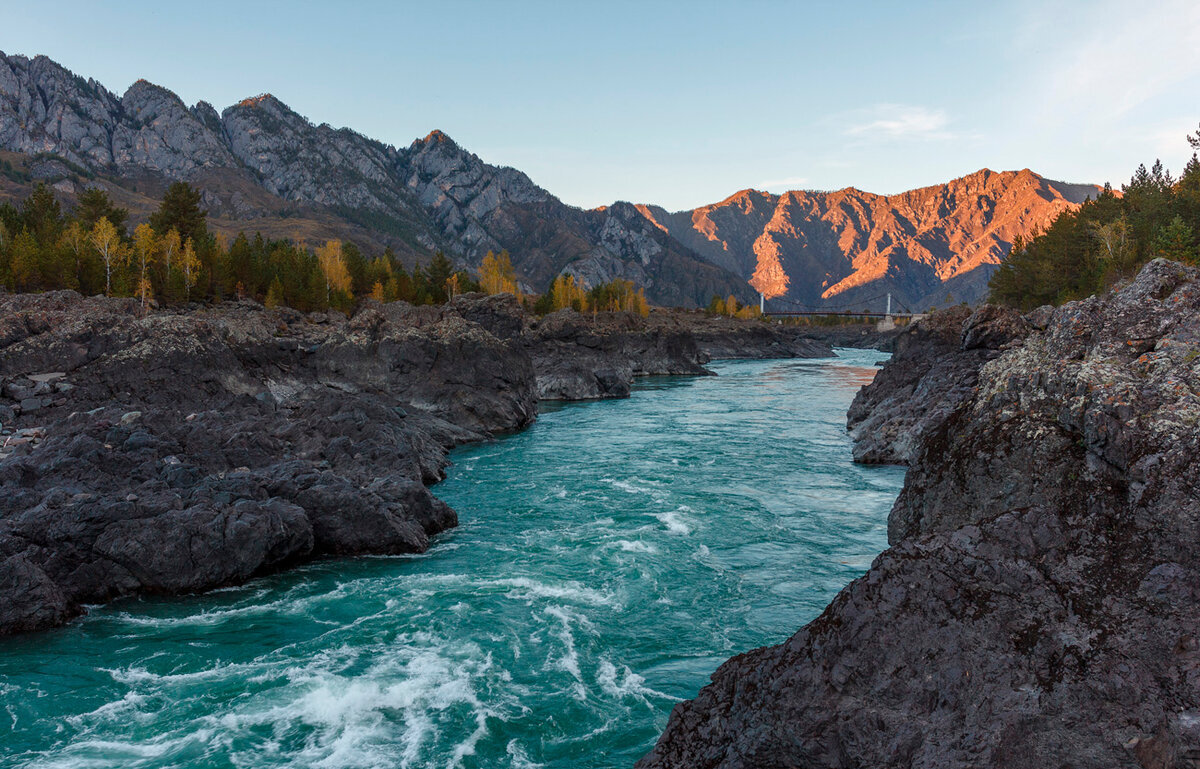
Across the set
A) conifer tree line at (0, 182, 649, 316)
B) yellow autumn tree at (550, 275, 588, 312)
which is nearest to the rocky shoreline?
conifer tree line at (0, 182, 649, 316)

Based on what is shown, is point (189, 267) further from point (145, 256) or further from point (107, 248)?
point (107, 248)

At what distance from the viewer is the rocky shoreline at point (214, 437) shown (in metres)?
19.0

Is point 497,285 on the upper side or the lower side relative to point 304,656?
upper

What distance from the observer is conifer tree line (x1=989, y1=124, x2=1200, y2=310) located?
190 feet

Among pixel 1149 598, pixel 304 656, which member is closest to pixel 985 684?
pixel 1149 598

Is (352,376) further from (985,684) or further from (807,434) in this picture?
(985,684)

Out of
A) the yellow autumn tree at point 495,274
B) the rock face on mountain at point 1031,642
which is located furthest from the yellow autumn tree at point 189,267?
the rock face on mountain at point 1031,642

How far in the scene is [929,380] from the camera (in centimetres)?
4069

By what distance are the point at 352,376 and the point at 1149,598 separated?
51.1 meters

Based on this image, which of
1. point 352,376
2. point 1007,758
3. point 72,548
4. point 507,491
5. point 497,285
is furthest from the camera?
point 497,285

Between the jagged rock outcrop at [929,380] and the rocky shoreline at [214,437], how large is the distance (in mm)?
24532

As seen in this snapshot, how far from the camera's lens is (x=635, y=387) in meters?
90.7

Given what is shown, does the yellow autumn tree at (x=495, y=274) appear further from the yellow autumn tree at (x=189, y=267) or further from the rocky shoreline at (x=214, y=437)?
the rocky shoreline at (x=214, y=437)

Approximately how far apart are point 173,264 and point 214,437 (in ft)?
227
